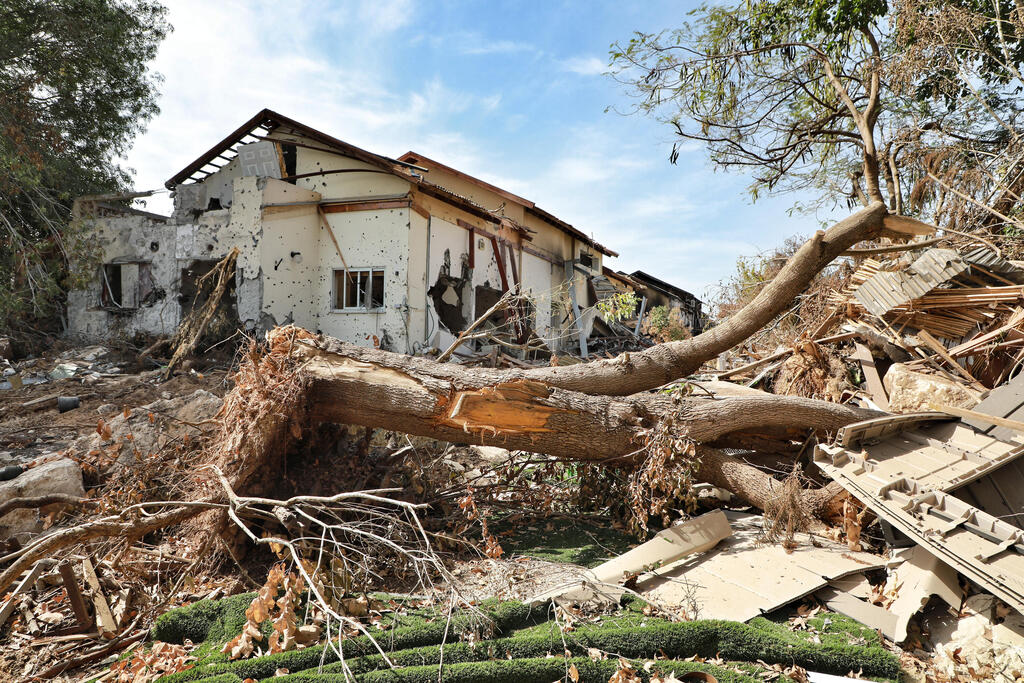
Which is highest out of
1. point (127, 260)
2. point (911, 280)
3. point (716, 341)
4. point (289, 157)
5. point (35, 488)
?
point (289, 157)

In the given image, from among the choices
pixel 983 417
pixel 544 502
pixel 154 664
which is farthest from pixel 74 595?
pixel 983 417

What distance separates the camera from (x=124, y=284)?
14039 mm

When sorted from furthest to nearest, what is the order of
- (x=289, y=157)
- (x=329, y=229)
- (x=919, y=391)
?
(x=289, y=157) → (x=329, y=229) → (x=919, y=391)

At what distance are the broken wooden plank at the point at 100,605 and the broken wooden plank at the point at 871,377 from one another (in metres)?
7.35

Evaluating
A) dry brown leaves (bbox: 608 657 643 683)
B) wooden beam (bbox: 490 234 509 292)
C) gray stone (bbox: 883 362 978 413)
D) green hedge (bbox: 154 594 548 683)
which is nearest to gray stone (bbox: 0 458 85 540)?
green hedge (bbox: 154 594 548 683)

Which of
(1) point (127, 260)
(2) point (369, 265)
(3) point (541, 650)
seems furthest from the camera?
(1) point (127, 260)

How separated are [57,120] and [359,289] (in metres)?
9.92

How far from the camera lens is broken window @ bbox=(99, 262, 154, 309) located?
13.9 meters

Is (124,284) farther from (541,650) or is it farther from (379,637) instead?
(541,650)

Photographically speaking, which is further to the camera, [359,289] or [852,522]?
[359,289]

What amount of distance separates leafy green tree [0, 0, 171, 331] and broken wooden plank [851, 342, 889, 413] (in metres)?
13.0

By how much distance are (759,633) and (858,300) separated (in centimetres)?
505

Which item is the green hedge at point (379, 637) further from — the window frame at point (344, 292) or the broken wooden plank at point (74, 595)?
the window frame at point (344, 292)

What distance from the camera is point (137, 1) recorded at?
16.6 meters
